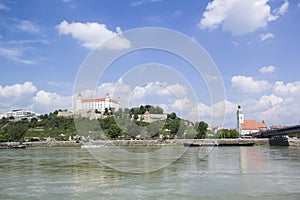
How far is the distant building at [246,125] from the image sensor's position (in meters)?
85.0

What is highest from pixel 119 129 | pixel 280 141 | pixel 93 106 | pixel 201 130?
pixel 93 106

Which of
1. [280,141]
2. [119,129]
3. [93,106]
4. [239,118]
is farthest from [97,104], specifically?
[280,141]

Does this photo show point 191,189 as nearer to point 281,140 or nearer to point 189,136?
point 281,140

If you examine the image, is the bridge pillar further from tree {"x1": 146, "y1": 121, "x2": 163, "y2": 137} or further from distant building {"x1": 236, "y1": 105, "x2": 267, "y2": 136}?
distant building {"x1": 236, "y1": 105, "x2": 267, "y2": 136}

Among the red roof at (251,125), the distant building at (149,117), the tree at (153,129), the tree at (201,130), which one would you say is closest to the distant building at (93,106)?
the distant building at (149,117)

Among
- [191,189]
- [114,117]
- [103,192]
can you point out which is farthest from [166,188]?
[114,117]

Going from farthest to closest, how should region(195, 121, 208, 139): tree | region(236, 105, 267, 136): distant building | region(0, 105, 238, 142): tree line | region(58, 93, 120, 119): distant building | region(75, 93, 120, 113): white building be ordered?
region(75, 93, 120, 113): white building, region(236, 105, 267, 136): distant building, region(58, 93, 120, 119): distant building, region(0, 105, 238, 142): tree line, region(195, 121, 208, 139): tree

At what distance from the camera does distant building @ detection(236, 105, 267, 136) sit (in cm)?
8500

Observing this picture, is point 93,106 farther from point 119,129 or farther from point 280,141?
point 280,141

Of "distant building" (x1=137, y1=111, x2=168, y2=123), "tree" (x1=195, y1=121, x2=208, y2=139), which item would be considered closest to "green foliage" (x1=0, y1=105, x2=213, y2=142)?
"tree" (x1=195, y1=121, x2=208, y2=139)

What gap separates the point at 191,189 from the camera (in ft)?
34.3

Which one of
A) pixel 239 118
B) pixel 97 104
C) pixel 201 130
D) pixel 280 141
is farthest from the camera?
pixel 97 104

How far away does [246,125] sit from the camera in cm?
8812

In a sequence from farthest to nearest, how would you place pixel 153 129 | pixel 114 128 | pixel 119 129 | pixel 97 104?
pixel 97 104, pixel 153 129, pixel 119 129, pixel 114 128
